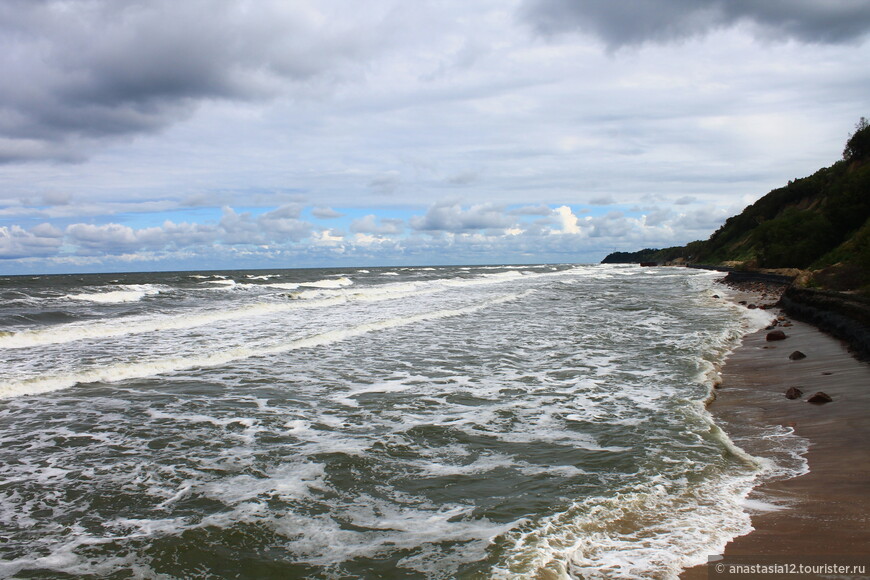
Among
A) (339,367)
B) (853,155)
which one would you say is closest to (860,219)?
(853,155)

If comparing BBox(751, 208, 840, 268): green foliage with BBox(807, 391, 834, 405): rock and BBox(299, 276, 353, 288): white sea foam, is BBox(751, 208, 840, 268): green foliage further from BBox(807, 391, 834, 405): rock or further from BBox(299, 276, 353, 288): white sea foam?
BBox(807, 391, 834, 405): rock

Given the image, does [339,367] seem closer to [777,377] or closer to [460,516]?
[460,516]

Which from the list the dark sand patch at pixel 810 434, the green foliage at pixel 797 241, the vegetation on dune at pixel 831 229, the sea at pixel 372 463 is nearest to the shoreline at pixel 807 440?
the dark sand patch at pixel 810 434

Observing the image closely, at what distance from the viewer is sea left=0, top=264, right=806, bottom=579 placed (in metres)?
4.73

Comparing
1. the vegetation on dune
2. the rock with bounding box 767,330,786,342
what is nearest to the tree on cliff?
the vegetation on dune

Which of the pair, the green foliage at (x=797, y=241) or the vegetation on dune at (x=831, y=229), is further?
the green foliage at (x=797, y=241)

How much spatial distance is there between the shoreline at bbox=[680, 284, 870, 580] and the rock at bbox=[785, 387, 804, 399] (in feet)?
0.28

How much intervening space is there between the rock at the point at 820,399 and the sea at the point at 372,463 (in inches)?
60.6

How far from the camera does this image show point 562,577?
14.0 ft

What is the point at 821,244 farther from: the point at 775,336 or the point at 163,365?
the point at 163,365

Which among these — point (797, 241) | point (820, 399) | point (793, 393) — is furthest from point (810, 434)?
point (797, 241)

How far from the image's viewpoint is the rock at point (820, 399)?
29.8 feet

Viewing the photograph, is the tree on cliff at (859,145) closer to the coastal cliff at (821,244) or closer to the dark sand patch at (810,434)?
the coastal cliff at (821,244)

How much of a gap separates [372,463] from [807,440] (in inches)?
228
